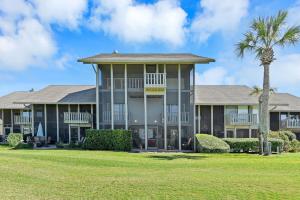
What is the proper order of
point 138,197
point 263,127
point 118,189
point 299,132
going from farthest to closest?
point 299,132
point 263,127
point 118,189
point 138,197

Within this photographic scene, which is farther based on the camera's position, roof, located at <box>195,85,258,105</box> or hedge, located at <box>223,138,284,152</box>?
roof, located at <box>195,85,258,105</box>

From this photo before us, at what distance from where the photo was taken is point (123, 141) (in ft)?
79.6

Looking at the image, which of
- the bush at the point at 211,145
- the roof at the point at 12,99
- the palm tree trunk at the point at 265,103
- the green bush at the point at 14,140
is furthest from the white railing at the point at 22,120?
the palm tree trunk at the point at 265,103

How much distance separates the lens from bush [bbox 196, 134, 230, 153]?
23.0 metres

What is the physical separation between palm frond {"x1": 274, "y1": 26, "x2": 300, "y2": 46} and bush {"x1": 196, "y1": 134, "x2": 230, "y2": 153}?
346 inches

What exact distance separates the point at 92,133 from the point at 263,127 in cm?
1352

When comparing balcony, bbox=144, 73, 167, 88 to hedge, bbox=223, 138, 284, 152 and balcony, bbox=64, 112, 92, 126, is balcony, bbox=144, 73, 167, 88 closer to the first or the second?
balcony, bbox=64, 112, 92, 126

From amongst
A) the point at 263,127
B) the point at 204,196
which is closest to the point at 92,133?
the point at 263,127

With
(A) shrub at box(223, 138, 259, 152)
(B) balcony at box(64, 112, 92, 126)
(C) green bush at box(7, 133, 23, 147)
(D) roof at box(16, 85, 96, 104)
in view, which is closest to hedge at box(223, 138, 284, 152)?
(A) shrub at box(223, 138, 259, 152)

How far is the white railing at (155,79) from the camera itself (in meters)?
26.1

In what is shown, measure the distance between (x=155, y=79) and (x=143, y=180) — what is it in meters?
16.2

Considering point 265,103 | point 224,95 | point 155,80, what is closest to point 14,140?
point 155,80

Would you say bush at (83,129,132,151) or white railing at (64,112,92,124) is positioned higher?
white railing at (64,112,92,124)

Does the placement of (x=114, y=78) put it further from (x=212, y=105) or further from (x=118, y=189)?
(x=118, y=189)
